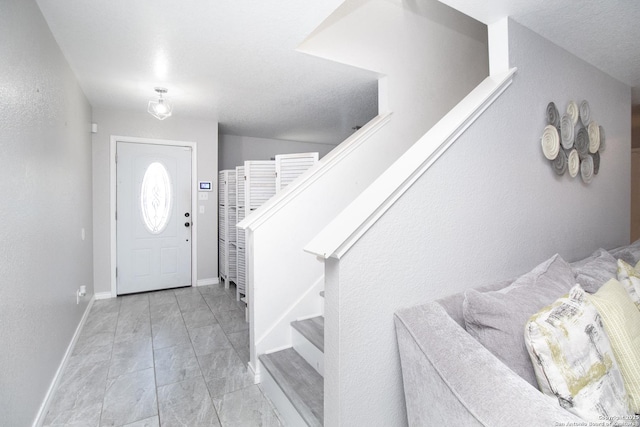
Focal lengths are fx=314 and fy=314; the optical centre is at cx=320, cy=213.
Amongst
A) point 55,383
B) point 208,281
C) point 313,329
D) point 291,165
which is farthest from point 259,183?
point 55,383

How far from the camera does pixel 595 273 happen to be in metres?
1.77

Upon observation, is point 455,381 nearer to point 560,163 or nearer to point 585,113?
point 560,163

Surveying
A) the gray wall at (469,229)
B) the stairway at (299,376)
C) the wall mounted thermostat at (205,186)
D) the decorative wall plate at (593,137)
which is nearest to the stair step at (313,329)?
the stairway at (299,376)

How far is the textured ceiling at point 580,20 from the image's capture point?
1676 mm

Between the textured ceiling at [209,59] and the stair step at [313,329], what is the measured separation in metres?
2.01

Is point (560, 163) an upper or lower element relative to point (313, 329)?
upper

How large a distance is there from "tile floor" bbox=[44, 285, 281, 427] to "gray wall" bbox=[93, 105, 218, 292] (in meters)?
0.80

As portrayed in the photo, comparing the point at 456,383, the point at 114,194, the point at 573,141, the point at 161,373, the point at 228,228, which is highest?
the point at 573,141

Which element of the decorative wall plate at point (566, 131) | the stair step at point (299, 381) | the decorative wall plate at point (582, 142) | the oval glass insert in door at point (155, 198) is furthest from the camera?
the oval glass insert in door at point (155, 198)

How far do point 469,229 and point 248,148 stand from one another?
16.0 feet

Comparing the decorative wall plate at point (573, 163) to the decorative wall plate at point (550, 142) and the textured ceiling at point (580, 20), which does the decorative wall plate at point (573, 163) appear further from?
the textured ceiling at point (580, 20)

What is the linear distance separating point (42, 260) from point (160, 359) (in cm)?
109

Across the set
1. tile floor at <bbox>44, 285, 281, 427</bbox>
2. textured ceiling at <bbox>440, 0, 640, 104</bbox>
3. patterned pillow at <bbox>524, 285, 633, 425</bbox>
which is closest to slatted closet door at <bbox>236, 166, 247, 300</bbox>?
tile floor at <bbox>44, 285, 281, 427</bbox>

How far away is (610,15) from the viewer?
1.78 meters
